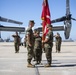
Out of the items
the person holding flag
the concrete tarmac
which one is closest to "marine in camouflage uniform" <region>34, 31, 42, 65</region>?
the concrete tarmac

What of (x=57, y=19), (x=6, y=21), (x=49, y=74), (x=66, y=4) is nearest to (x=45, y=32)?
(x=49, y=74)

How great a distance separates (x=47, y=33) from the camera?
11.4 m

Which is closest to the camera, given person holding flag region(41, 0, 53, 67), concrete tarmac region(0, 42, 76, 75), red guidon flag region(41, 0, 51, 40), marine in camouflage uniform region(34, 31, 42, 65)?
concrete tarmac region(0, 42, 76, 75)

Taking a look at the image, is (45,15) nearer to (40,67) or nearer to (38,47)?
(38,47)

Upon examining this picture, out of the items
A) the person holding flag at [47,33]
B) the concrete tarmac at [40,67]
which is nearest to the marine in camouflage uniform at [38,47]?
the concrete tarmac at [40,67]

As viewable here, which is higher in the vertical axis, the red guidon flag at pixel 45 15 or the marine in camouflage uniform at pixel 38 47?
the red guidon flag at pixel 45 15

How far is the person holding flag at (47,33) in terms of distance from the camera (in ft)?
37.0

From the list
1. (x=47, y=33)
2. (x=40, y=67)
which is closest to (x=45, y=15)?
(x=47, y=33)

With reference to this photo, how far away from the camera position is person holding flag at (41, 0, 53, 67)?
11.3 metres

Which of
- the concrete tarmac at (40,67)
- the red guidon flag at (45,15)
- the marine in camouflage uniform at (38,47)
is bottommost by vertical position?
the concrete tarmac at (40,67)

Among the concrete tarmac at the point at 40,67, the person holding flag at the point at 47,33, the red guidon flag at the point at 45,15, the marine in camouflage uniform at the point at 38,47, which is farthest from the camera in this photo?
the marine in camouflage uniform at the point at 38,47

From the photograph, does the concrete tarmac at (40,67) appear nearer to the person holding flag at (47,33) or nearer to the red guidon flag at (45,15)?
the person holding flag at (47,33)

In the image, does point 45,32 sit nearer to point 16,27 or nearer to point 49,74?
point 49,74

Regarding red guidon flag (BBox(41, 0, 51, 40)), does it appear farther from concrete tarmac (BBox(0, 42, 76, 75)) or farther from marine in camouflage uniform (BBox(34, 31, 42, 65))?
concrete tarmac (BBox(0, 42, 76, 75))
